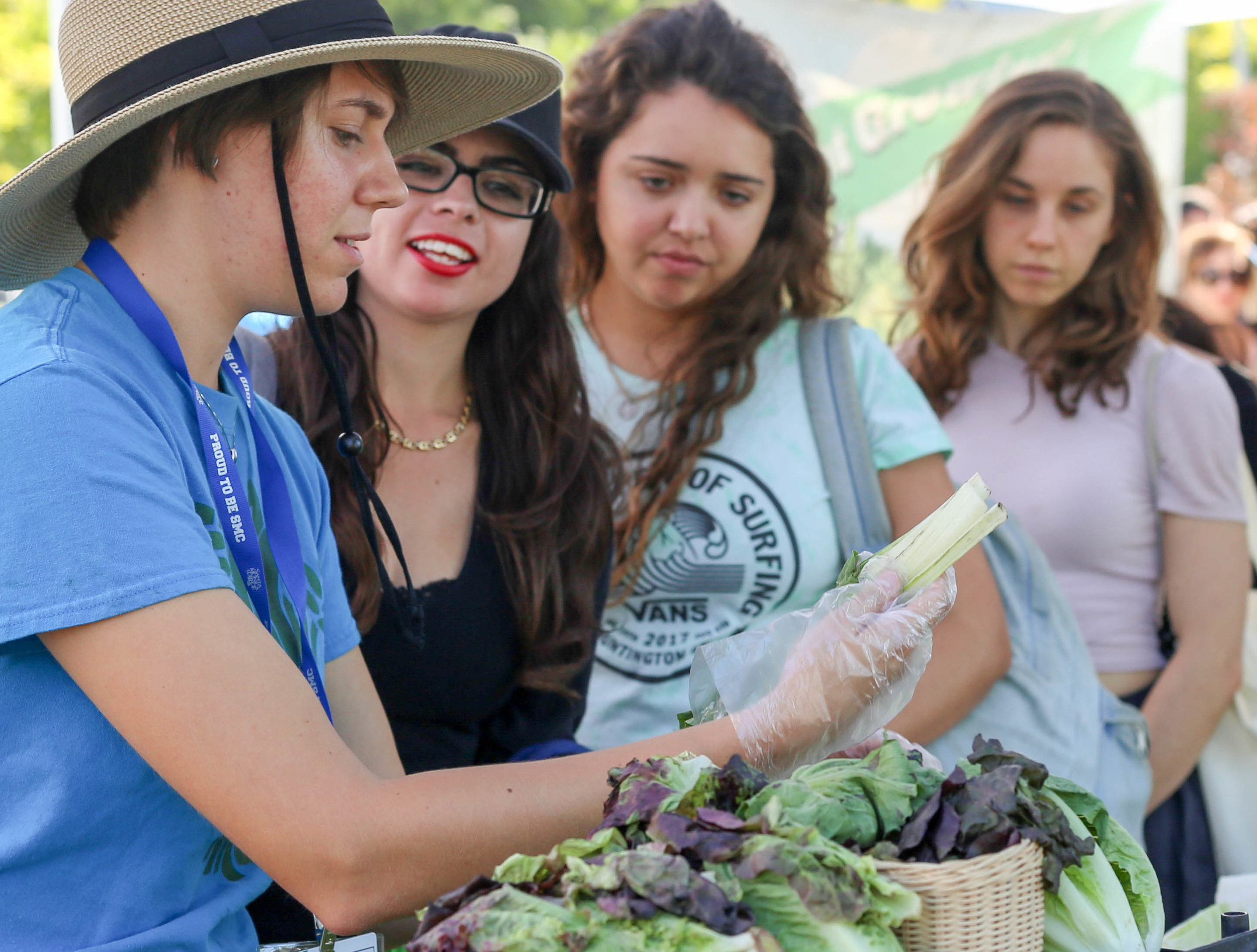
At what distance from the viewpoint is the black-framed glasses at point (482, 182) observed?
2.51m

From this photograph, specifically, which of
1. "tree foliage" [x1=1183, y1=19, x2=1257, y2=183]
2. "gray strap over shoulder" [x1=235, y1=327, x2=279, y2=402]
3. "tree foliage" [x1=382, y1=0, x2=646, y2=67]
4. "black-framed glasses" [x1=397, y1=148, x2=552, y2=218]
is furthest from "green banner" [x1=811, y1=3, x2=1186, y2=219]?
"tree foliage" [x1=1183, y1=19, x2=1257, y2=183]

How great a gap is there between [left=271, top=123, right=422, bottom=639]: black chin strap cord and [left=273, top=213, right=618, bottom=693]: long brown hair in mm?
189

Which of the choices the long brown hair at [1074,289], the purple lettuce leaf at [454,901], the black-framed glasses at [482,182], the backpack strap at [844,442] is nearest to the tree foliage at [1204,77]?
the long brown hair at [1074,289]

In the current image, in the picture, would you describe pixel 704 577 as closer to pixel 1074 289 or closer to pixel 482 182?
pixel 482 182

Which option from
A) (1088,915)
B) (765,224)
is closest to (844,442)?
(765,224)

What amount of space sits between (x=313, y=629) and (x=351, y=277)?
1040 mm

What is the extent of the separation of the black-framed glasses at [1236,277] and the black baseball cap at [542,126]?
15.1 feet

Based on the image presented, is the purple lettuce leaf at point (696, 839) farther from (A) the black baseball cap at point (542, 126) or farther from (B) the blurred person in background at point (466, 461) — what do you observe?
(A) the black baseball cap at point (542, 126)

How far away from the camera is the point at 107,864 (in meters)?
1.52

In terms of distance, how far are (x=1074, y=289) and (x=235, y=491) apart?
2.76m

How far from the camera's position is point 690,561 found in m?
2.84

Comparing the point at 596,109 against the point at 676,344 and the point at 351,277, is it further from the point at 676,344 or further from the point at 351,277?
the point at 351,277

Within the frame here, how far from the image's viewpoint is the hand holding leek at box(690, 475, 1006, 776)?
64.6 inches

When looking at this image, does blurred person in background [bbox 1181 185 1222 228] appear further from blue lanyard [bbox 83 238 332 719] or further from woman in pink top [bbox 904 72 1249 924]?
blue lanyard [bbox 83 238 332 719]
